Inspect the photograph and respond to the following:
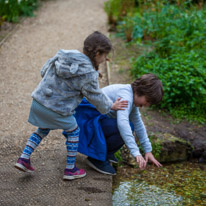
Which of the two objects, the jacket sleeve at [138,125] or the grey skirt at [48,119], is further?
the jacket sleeve at [138,125]

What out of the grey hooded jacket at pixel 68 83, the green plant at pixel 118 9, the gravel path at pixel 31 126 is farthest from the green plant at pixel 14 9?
the grey hooded jacket at pixel 68 83

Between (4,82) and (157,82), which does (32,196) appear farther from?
(4,82)

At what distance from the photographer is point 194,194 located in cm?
330

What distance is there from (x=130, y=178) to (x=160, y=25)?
3.98 metres

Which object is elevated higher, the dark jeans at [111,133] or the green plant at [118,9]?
the green plant at [118,9]

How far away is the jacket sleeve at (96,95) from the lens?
2697mm

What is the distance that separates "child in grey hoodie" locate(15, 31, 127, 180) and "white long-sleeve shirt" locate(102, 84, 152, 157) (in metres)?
0.08

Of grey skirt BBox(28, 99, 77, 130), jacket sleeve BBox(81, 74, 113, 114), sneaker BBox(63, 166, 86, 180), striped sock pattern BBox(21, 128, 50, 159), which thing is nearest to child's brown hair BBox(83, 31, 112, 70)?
jacket sleeve BBox(81, 74, 113, 114)

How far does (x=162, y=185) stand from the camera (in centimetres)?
345

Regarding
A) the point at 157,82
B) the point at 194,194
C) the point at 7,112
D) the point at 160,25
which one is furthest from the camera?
the point at 160,25

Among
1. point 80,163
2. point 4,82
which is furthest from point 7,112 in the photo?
point 80,163

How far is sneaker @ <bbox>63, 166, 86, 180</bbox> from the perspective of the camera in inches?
119

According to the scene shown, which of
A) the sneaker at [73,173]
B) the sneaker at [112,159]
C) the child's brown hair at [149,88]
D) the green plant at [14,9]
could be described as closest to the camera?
the child's brown hair at [149,88]

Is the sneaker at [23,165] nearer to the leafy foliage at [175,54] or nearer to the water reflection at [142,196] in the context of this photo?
the water reflection at [142,196]
